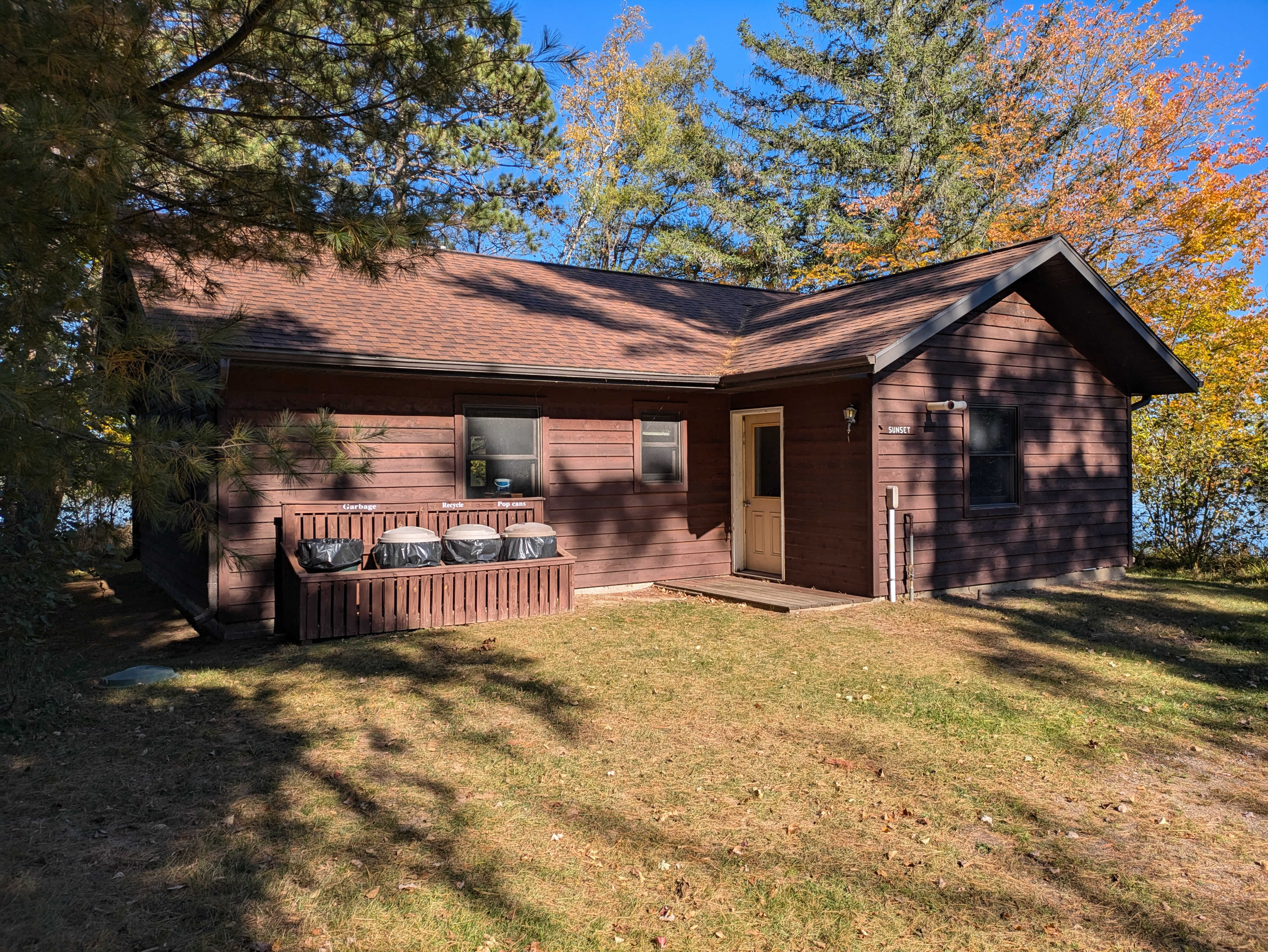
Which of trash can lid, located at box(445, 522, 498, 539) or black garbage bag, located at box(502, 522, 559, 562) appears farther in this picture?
black garbage bag, located at box(502, 522, 559, 562)

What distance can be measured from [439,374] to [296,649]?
132 inches

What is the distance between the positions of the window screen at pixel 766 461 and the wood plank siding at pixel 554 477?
1.41ft

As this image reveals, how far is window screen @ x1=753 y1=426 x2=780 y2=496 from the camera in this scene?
11.3 meters

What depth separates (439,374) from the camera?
934cm

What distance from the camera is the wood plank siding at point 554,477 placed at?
336 inches

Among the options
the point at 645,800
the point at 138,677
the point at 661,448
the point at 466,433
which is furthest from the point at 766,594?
the point at 138,677

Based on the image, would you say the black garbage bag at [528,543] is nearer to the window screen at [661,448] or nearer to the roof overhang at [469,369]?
the roof overhang at [469,369]

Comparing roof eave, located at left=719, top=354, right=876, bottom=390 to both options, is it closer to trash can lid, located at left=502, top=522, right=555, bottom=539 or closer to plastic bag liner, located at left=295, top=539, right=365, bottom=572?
trash can lid, located at left=502, top=522, right=555, bottom=539

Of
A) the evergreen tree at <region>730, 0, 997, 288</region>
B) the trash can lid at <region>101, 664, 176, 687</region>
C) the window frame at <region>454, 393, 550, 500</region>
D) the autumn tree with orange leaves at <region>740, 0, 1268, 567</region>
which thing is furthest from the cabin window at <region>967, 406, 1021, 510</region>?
the evergreen tree at <region>730, 0, 997, 288</region>

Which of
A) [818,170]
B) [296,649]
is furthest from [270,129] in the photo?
[818,170]

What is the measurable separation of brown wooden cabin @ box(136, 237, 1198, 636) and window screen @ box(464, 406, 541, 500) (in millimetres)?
26

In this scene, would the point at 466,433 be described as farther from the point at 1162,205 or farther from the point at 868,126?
the point at 868,126

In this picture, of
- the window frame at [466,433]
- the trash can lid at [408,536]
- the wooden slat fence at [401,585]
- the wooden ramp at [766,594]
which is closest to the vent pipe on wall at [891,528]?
the wooden ramp at [766,594]

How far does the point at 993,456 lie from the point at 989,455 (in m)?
0.10
